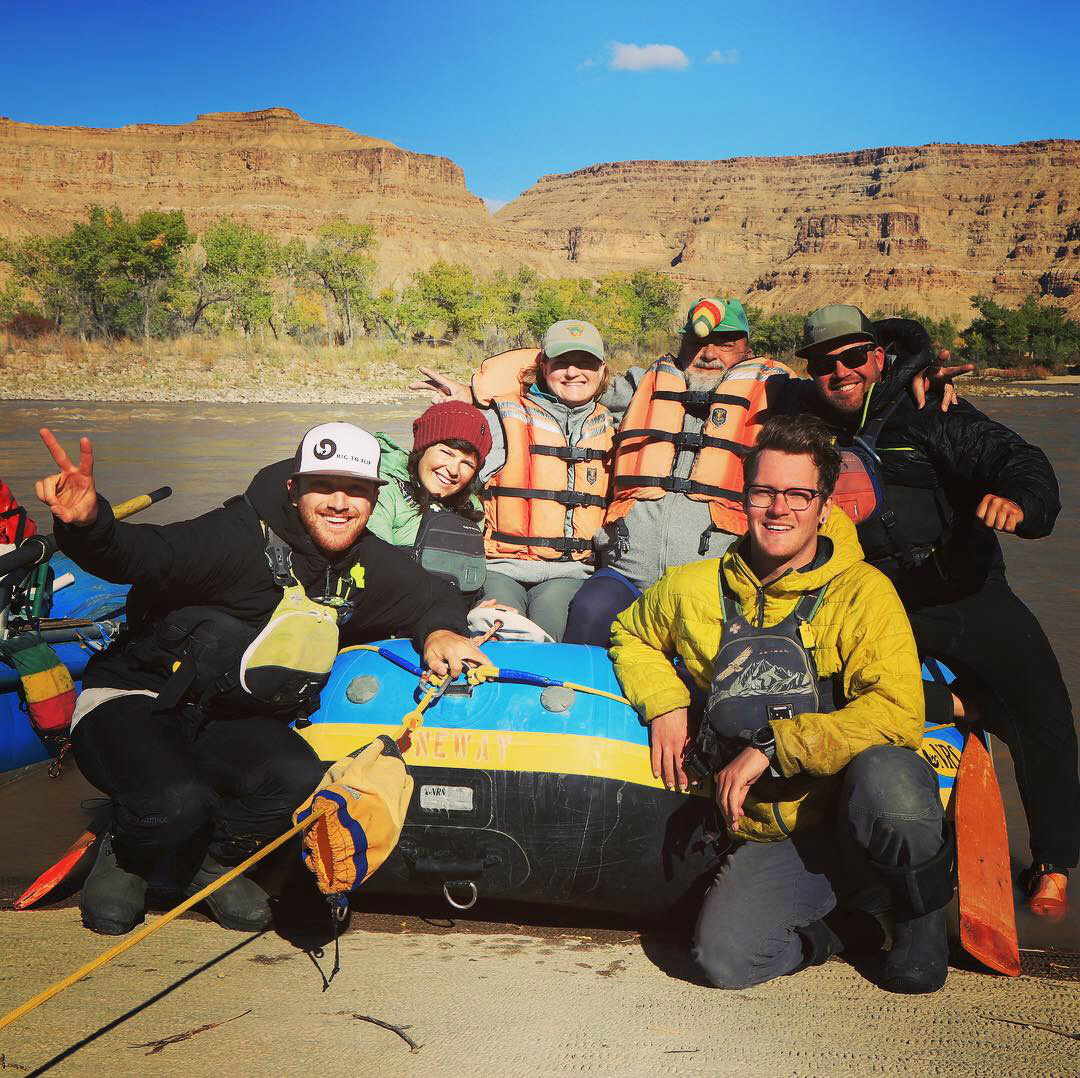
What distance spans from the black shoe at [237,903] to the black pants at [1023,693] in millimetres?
2296

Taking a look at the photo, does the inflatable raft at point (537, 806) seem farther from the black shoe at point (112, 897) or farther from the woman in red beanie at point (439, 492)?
the woman in red beanie at point (439, 492)

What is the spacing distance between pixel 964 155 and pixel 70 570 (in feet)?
520

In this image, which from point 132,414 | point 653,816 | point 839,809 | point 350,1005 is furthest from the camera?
point 132,414

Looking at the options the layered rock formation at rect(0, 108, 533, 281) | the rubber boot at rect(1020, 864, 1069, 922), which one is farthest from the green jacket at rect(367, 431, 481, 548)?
the layered rock formation at rect(0, 108, 533, 281)

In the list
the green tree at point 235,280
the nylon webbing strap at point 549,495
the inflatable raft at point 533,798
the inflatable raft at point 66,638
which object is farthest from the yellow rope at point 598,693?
the green tree at point 235,280

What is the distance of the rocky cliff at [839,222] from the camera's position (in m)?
109

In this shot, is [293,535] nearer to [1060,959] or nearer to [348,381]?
[1060,959]

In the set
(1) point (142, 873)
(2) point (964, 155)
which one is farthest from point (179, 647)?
(2) point (964, 155)

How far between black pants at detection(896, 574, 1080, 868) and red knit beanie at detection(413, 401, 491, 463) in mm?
1685

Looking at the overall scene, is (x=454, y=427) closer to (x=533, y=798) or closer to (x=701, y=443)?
(x=701, y=443)

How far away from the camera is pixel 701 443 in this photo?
380 cm

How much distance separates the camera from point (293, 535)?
280 cm

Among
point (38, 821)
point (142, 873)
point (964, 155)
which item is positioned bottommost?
point (38, 821)

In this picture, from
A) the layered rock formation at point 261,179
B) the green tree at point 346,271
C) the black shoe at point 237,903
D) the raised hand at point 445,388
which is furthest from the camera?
the layered rock formation at point 261,179
